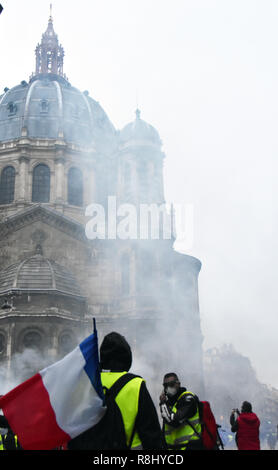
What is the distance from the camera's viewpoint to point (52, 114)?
38.9 meters

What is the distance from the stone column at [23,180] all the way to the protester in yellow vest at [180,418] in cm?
2932

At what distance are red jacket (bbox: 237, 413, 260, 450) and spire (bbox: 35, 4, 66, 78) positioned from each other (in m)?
42.4

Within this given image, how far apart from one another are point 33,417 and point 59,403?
0.60 ft

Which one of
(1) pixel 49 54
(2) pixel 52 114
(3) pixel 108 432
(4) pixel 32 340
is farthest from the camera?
(1) pixel 49 54

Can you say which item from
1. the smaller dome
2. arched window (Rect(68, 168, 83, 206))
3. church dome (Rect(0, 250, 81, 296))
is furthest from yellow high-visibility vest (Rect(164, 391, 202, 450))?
arched window (Rect(68, 168, 83, 206))

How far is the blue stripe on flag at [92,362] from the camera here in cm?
350

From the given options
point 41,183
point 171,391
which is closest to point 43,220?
point 41,183

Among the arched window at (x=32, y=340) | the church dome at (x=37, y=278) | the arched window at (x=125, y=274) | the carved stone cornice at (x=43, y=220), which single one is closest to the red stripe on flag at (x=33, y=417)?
the arched window at (x=32, y=340)

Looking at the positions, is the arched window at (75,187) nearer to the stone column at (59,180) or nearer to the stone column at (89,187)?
the stone column at (89,187)

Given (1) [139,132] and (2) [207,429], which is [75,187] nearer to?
(1) [139,132]

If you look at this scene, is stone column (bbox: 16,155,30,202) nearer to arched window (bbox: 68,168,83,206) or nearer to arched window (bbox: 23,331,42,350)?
arched window (bbox: 68,168,83,206)

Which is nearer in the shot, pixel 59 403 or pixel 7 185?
pixel 59 403

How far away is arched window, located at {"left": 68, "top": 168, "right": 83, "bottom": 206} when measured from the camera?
115 ft
